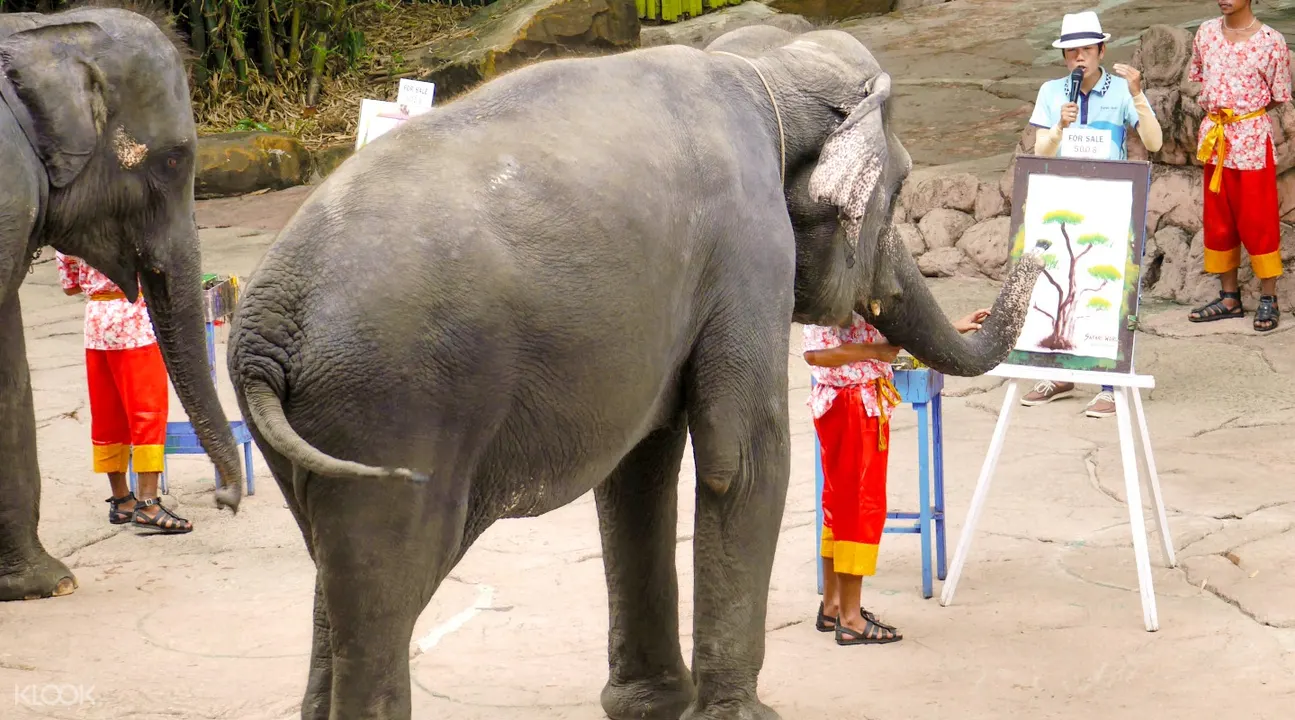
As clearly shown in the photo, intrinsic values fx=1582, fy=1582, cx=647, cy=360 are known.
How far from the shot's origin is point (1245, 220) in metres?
7.99

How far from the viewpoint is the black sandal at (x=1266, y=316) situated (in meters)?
8.00

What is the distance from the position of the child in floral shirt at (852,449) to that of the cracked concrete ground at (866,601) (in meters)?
0.27

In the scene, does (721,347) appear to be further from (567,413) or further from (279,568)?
(279,568)

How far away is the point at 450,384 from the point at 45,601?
313 centimetres

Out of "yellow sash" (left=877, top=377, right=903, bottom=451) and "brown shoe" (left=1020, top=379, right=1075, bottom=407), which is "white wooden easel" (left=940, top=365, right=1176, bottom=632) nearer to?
"yellow sash" (left=877, top=377, right=903, bottom=451)

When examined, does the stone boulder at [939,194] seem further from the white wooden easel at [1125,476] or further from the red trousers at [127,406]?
the red trousers at [127,406]

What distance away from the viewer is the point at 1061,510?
5.86m

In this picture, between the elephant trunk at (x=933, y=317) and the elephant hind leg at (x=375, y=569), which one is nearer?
the elephant hind leg at (x=375, y=569)

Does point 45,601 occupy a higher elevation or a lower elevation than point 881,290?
lower

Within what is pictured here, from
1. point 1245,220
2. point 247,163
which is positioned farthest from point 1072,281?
point 247,163

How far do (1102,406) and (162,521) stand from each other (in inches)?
158

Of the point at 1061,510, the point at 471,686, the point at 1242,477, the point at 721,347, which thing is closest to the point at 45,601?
the point at 471,686

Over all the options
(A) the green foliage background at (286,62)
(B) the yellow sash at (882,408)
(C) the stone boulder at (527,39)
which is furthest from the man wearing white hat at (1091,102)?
(A) the green foliage background at (286,62)

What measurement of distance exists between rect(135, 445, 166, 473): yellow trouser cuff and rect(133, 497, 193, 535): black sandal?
0.46 ft
